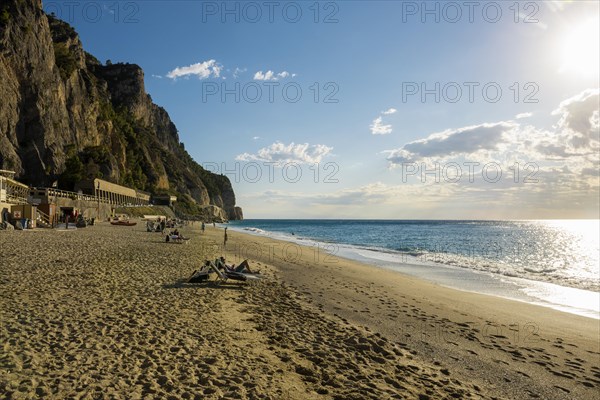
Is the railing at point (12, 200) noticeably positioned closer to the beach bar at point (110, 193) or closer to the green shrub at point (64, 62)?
the beach bar at point (110, 193)

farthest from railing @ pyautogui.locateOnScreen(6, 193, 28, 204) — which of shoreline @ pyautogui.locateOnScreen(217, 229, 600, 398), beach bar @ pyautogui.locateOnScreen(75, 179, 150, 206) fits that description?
shoreline @ pyautogui.locateOnScreen(217, 229, 600, 398)

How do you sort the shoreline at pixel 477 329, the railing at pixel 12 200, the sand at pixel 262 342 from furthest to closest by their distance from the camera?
the railing at pixel 12 200, the shoreline at pixel 477 329, the sand at pixel 262 342

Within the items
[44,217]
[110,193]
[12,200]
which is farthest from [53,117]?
[44,217]

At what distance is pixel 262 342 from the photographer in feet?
24.8

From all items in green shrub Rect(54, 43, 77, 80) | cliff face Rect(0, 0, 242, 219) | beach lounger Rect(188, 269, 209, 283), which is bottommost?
beach lounger Rect(188, 269, 209, 283)

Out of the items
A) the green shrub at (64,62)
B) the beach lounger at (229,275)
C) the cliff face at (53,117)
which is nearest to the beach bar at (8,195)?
the cliff face at (53,117)

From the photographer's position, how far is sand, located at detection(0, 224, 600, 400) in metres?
5.57

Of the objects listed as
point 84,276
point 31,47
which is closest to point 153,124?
point 31,47

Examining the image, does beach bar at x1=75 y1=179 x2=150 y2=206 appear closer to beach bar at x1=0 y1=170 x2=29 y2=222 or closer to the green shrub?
beach bar at x1=0 y1=170 x2=29 y2=222

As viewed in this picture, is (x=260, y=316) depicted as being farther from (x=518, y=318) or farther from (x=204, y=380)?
(x=518, y=318)

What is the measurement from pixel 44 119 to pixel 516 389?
7484cm

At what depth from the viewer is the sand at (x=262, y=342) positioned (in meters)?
5.57

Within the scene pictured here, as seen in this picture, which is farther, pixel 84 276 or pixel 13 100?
pixel 13 100

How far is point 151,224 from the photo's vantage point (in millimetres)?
39531
